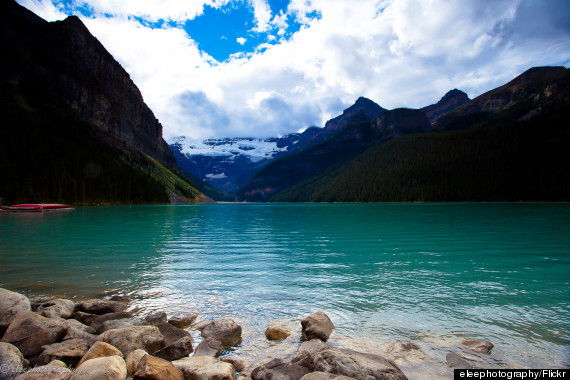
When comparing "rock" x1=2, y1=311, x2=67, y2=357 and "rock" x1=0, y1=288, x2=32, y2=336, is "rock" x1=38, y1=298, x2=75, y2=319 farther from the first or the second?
"rock" x1=2, y1=311, x2=67, y2=357

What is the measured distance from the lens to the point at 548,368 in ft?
25.1

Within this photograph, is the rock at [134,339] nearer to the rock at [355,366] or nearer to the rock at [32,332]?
the rock at [32,332]

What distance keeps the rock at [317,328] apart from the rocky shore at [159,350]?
0.03 metres

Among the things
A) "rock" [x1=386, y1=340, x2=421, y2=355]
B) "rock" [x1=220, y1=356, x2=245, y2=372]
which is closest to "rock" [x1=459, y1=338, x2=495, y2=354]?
"rock" [x1=386, y1=340, x2=421, y2=355]

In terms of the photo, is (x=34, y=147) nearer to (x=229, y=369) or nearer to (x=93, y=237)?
(x=93, y=237)

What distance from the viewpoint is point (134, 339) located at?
27.7 feet

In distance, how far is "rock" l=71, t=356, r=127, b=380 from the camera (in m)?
6.33

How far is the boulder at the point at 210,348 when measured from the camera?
8.49m

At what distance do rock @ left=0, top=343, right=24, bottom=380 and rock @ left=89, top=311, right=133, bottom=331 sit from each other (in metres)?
2.79

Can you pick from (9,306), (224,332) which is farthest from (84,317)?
(224,332)

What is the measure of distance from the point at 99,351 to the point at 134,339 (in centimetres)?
115

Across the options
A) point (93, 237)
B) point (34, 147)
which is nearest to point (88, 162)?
point (34, 147)

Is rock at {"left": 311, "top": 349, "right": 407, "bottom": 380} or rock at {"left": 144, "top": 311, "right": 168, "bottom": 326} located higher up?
rock at {"left": 311, "top": 349, "right": 407, "bottom": 380}

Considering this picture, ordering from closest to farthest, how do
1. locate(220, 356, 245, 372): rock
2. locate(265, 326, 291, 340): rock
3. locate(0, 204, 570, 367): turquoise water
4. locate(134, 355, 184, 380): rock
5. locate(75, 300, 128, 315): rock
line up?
locate(134, 355, 184, 380): rock → locate(220, 356, 245, 372): rock → locate(265, 326, 291, 340): rock → locate(0, 204, 570, 367): turquoise water → locate(75, 300, 128, 315): rock
